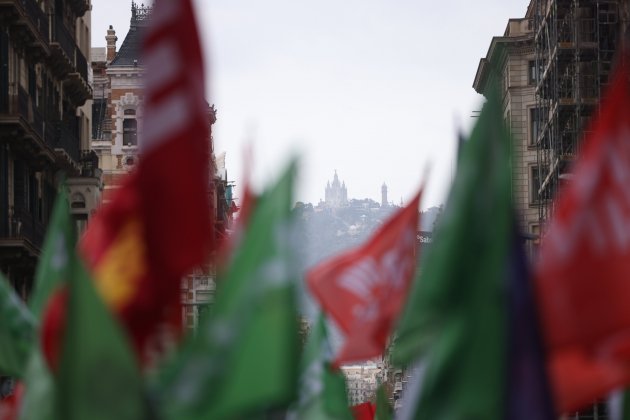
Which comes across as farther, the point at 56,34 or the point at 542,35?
the point at 542,35

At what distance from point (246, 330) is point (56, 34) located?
41.4 m

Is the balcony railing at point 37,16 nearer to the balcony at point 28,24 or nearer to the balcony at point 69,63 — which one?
the balcony at point 28,24

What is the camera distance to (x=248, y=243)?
13102 mm

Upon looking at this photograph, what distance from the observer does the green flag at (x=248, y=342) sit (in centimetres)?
1243

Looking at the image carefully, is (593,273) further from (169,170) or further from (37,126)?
(37,126)

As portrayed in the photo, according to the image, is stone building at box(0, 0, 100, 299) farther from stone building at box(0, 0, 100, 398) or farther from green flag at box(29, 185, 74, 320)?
green flag at box(29, 185, 74, 320)

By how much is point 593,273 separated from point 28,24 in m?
33.9

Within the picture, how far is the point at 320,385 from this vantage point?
22.7m

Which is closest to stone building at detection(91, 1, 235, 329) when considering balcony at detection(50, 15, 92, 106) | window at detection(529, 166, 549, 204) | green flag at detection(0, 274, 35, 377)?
window at detection(529, 166, 549, 204)

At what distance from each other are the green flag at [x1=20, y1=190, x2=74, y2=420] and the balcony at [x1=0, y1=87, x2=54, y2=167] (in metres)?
26.4

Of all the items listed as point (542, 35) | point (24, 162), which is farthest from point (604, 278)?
point (542, 35)

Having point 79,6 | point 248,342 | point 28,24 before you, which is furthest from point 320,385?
point 79,6

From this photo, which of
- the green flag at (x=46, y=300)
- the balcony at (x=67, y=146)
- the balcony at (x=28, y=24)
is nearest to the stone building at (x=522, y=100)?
the balcony at (x=67, y=146)

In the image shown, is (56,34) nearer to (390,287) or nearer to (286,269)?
(390,287)
